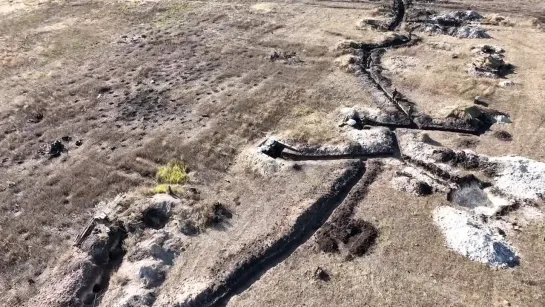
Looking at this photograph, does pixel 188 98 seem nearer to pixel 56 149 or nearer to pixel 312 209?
pixel 56 149

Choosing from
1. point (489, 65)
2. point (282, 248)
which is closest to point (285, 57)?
point (489, 65)

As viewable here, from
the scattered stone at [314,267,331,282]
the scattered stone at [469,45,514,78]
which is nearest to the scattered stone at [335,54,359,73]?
the scattered stone at [469,45,514,78]

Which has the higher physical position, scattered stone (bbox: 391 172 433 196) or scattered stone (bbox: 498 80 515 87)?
scattered stone (bbox: 498 80 515 87)

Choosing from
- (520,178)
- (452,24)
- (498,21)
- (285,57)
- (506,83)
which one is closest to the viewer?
(520,178)

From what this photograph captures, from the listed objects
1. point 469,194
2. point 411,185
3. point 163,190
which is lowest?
point 469,194

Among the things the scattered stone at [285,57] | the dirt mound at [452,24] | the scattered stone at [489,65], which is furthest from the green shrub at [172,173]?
the dirt mound at [452,24]

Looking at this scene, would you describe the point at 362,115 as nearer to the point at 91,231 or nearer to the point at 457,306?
the point at 457,306

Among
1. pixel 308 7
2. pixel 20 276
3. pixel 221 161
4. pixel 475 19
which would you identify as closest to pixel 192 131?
pixel 221 161

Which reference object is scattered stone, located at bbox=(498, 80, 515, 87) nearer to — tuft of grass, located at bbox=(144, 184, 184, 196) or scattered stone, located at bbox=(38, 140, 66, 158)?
tuft of grass, located at bbox=(144, 184, 184, 196)
